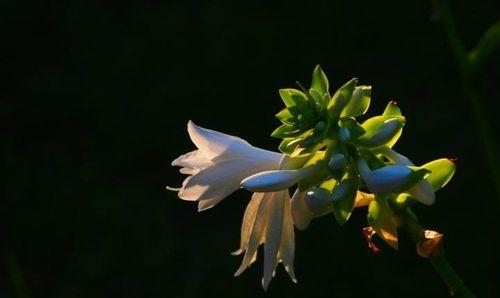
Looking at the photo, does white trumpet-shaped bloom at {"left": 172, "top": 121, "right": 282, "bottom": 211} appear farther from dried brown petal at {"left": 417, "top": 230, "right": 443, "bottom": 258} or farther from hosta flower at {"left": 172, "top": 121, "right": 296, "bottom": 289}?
dried brown petal at {"left": 417, "top": 230, "right": 443, "bottom": 258}

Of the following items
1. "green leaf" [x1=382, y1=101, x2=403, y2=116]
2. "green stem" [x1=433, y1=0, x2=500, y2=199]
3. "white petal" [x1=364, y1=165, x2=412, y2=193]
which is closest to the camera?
"white petal" [x1=364, y1=165, x2=412, y2=193]

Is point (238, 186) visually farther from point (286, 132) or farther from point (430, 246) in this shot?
point (430, 246)

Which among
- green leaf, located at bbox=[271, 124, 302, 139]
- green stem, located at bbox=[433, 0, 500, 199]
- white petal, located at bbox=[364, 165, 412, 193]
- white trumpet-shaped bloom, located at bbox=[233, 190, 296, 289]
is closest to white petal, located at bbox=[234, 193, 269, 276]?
white trumpet-shaped bloom, located at bbox=[233, 190, 296, 289]

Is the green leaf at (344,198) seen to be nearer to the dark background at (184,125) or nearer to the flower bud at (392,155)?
the flower bud at (392,155)

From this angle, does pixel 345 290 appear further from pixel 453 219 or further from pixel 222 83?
pixel 222 83

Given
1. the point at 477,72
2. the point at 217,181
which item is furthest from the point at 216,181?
the point at 477,72

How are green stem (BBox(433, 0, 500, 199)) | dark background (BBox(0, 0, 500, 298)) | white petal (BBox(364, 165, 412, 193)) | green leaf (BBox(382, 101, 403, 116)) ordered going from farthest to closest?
1. dark background (BBox(0, 0, 500, 298))
2. green stem (BBox(433, 0, 500, 199))
3. green leaf (BBox(382, 101, 403, 116))
4. white petal (BBox(364, 165, 412, 193))

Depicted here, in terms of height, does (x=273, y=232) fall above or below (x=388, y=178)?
below

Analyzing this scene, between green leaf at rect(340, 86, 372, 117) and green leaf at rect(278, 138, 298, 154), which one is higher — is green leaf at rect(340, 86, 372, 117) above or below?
above
